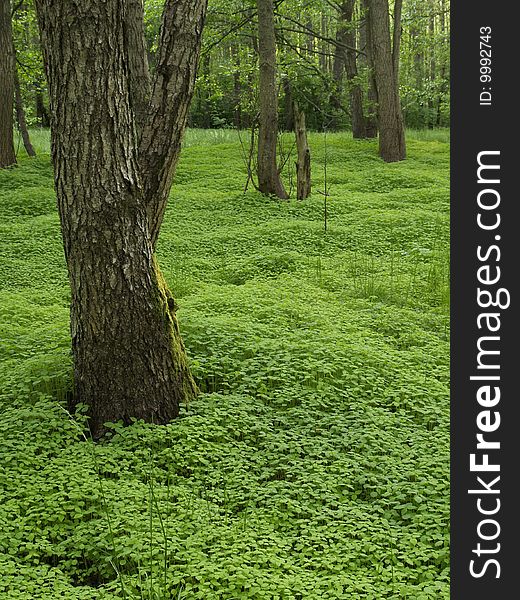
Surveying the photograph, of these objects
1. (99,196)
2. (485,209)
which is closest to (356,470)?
(485,209)

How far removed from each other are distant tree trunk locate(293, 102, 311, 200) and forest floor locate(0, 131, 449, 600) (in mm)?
3292

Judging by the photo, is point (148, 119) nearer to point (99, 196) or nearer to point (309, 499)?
point (99, 196)

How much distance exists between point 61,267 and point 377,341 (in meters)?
4.62

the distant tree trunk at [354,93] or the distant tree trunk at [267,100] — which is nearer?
the distant tree trunk at [267,100]

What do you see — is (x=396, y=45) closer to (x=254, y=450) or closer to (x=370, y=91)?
(x=370, y=91)

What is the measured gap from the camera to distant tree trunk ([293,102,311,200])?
40.7 ft

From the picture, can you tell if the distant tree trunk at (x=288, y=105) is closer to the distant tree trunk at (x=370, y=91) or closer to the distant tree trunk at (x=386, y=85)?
the distant tree trunk at (x=370, y=91)

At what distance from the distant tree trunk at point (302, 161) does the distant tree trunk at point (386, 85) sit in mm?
4050

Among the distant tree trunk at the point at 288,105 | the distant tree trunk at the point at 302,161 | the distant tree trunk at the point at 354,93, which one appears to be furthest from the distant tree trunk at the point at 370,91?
the distant tree trunk at the point at 302,161

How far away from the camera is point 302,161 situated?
12.5 meters

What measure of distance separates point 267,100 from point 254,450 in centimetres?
886

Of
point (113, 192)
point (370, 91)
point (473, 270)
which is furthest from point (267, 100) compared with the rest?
point (473, 270)

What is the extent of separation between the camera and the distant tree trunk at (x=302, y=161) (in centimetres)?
1240

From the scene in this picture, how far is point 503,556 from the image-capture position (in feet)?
10.1
